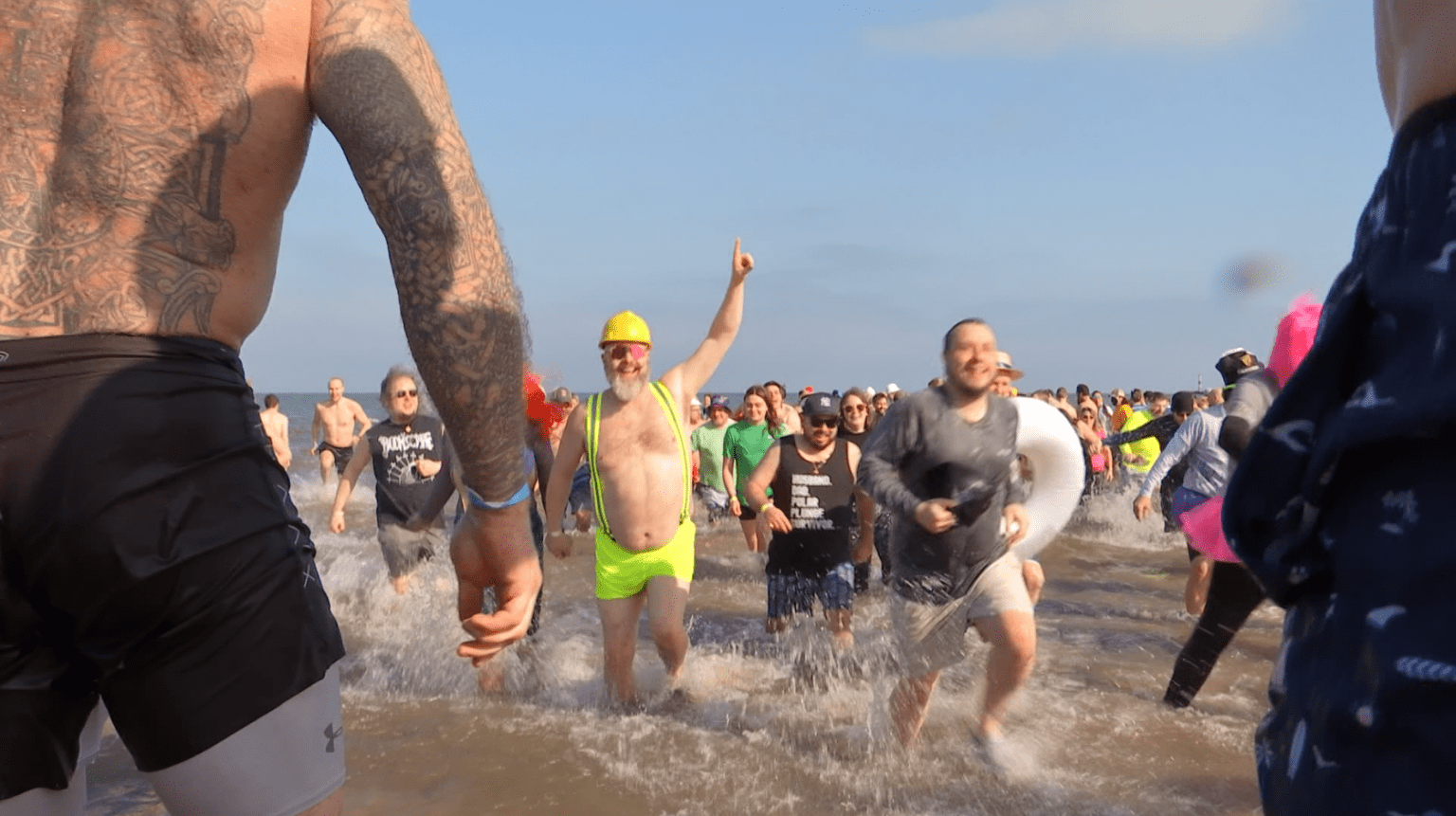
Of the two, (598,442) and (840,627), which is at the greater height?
(598,442)

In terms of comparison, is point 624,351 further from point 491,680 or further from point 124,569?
point 124,569

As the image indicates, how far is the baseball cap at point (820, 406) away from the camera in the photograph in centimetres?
755

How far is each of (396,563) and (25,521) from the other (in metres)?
6.57

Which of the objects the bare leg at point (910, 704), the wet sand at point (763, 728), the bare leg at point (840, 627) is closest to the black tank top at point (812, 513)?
the bare leg at point (840, 627)

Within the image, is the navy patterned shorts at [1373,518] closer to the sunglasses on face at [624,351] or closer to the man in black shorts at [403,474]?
the sunglasses on face at [624,351]

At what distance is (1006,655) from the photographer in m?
4.70

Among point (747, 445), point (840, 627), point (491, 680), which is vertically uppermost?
point (747, 445)

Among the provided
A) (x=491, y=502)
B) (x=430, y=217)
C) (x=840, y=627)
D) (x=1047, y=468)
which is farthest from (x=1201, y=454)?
(x=430, y=217)

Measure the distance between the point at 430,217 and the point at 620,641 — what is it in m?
4.60

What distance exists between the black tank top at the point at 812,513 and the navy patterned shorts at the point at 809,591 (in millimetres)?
48

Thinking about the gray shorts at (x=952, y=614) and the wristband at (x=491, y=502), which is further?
the gray shorts at (x=952, y=614)

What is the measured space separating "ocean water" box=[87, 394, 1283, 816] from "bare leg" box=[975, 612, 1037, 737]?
352mm

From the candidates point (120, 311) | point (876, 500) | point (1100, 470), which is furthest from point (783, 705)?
point (1100, 470)

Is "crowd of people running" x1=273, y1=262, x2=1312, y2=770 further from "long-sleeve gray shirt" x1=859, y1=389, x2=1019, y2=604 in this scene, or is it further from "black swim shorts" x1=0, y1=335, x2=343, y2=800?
"black swim shorts" x1=0, y1=335, x2=343, y2=800
